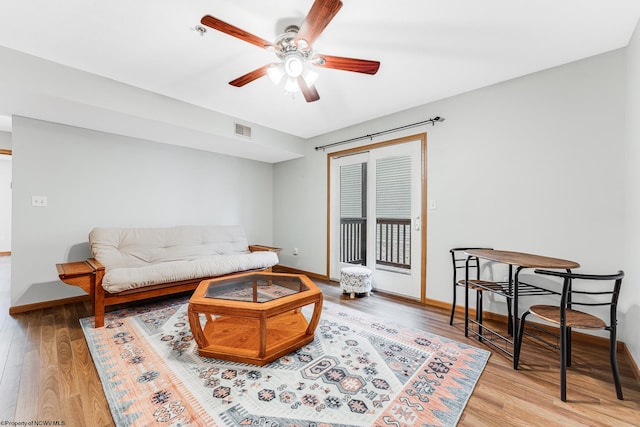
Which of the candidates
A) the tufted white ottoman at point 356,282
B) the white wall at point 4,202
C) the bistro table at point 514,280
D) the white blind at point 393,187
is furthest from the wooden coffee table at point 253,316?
the white wall at point 4,202

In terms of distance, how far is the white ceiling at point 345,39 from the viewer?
1.69m

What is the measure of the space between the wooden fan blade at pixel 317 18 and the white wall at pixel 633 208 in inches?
81.3

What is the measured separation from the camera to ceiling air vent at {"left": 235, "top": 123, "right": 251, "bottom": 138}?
357cm

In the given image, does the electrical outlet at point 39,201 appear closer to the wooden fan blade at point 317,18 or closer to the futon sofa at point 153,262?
the futon sofa at point 153,262

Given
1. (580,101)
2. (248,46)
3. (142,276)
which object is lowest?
(142,276)

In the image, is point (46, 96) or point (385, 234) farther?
point (385, 234)

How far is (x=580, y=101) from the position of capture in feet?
7.32

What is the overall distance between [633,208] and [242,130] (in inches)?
151

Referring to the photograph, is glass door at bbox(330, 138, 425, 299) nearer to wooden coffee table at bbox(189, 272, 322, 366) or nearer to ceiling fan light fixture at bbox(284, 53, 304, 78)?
wooden coffee table at bbox(189, 272, 322, 366)

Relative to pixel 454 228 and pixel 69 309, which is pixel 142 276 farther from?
pixel 454 228

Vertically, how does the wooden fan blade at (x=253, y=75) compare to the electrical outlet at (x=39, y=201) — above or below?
above

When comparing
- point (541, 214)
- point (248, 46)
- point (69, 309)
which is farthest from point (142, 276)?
point (541, 214)

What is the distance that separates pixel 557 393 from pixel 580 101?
2.24 meters

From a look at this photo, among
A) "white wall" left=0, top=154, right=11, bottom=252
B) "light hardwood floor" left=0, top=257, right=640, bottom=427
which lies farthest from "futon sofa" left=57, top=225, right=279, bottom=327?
"white wall" left=0, top=154, right=11, bottom=252
